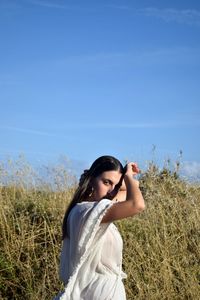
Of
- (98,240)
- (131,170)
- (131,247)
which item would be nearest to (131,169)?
(131,170)

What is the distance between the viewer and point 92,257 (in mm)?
2555

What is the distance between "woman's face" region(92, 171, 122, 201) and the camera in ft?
8.86

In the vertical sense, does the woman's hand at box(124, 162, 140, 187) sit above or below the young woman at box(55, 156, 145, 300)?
above

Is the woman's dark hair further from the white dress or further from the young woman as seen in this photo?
the white dress

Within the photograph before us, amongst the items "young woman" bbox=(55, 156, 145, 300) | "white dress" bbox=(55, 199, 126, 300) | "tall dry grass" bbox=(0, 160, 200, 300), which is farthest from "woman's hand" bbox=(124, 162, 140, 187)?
"tall dry grass" bbox=(0, 160, 200, 300)

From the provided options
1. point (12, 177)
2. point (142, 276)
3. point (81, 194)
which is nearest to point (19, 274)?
point (142, 276)

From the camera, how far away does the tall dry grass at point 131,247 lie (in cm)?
496

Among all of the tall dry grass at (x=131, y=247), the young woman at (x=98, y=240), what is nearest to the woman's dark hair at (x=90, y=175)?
the young woman at (x=98, y=240)

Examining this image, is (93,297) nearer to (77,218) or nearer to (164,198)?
(77,218)

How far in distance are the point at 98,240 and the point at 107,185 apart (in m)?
0.31

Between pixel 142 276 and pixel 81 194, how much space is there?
2601 millimetres

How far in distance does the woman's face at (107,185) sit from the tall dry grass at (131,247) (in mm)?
2189

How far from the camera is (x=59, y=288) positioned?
5.22 m

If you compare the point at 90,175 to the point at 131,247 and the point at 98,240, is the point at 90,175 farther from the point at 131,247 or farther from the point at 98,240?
the point at 131,247
